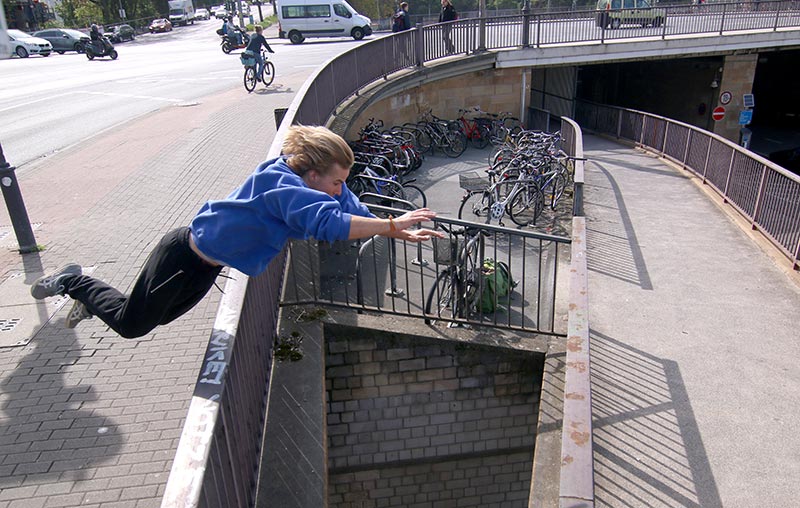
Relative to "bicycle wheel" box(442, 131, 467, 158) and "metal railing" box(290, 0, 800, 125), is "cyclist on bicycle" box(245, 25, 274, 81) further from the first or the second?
"bicycle wheel" box(442, 131, 467, 158)

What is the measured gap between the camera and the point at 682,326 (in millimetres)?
6602

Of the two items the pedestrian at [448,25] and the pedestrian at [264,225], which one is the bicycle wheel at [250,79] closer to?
the pedestrian at [448,25]

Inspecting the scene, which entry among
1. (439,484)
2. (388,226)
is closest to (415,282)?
(439,484)

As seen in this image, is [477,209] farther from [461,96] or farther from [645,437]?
[461,96]

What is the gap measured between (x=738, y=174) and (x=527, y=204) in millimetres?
3915

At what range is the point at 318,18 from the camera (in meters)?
32.7

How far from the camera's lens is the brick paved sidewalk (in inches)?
131

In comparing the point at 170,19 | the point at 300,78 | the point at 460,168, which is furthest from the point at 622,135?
the point at 170,19

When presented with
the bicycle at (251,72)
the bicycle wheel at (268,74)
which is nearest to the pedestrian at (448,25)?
the bicycle wheel at (268,74)

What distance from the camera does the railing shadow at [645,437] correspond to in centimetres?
418

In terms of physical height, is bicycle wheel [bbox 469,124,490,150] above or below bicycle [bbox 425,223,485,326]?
below

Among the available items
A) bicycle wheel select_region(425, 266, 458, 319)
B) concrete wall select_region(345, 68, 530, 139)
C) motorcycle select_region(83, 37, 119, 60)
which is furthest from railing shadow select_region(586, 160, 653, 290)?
motorcycle select_region(83, 37, 119, 60)

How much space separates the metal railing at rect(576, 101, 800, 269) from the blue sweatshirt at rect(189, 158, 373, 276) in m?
7.43

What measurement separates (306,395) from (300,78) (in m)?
15.1
